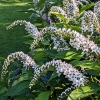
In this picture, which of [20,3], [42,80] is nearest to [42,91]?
[42,80]

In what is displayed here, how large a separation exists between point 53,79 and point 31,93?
0.29 metres

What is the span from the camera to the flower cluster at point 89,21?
2391mm

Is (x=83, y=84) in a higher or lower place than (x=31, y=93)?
higher

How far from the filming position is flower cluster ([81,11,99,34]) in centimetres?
239

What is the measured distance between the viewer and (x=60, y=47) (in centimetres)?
245

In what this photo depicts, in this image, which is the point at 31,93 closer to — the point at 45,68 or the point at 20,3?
the point at 45,68

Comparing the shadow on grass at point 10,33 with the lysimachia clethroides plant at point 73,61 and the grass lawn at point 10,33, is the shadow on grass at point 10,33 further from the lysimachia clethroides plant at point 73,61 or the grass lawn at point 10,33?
the lysimachia clethroides plant at point 73,61

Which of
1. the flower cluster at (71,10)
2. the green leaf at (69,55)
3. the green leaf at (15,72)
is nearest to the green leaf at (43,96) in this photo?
the green leaf at (69,55)

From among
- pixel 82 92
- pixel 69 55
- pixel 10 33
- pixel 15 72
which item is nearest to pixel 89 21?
pixel 69 55

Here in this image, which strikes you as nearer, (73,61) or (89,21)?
(73,61)

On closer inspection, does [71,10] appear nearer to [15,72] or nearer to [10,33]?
[15,72]

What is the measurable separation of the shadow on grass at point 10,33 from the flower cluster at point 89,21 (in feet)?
13.2

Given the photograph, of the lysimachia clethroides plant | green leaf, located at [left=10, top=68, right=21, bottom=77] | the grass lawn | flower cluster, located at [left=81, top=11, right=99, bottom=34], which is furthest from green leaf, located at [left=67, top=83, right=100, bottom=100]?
the grass lawn

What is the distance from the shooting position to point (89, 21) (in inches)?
95.3
